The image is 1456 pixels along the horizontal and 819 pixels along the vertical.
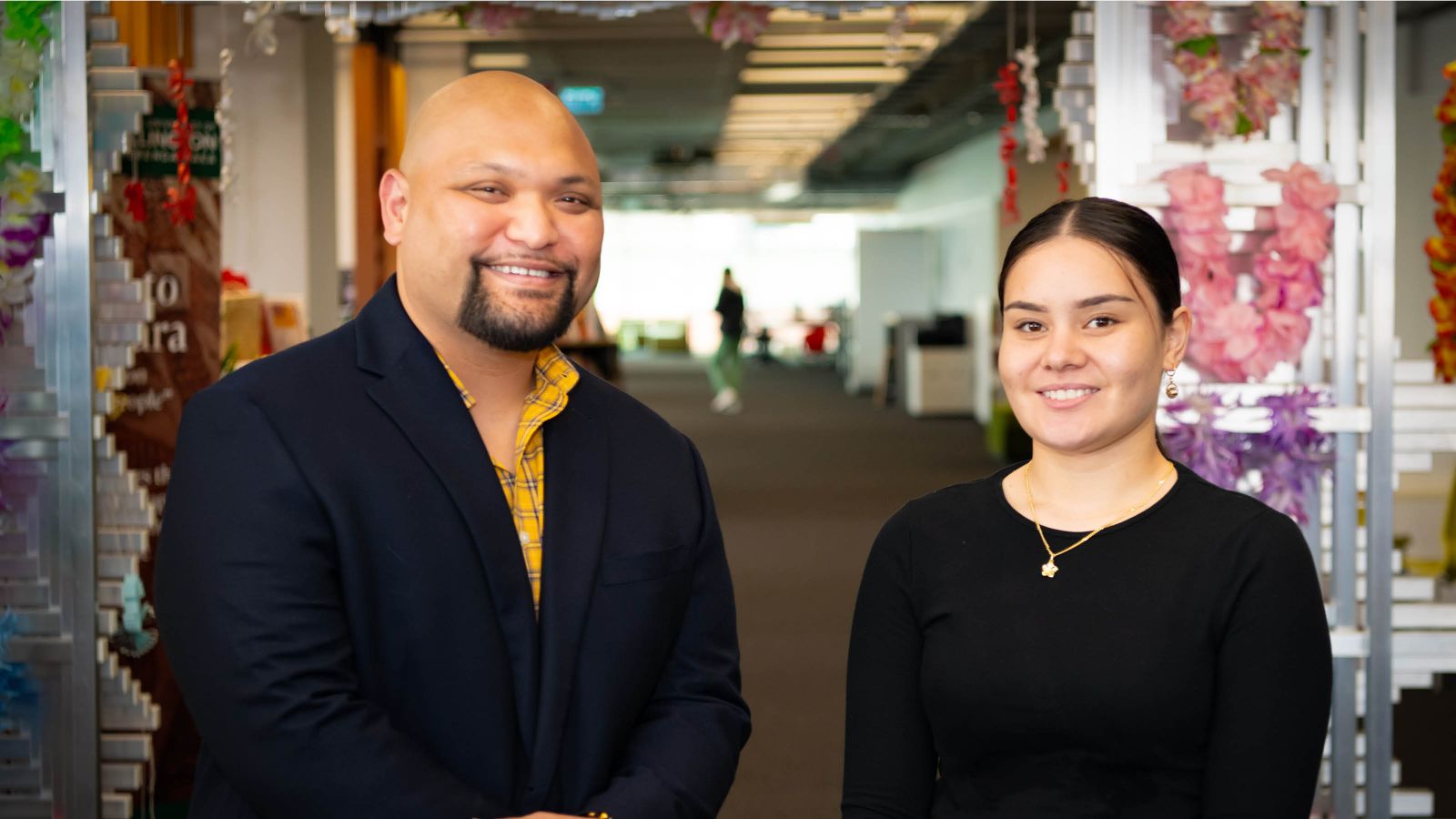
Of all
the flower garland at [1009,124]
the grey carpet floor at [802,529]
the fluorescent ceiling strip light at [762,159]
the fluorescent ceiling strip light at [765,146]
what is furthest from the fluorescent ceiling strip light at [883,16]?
the fluorescent ceiling strip light at [762,159]

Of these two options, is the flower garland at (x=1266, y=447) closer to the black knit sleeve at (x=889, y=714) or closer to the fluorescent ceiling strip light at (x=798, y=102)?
the black knit sleeve at (x=889, y=714)

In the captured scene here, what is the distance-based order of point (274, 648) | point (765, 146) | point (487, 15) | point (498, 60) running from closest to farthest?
1. point (274, 648)
2. point (487, 15)
3. point (498, 60)
4. point (765, 146)

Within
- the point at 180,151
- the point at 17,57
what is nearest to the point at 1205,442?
the point at 180,151

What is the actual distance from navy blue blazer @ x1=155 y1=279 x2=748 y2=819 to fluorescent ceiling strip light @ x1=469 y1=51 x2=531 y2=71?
1086 centimetres

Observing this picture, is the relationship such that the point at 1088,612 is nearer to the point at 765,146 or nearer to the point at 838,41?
the point at 838,41

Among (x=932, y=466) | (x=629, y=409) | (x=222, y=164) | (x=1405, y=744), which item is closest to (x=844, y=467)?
(x=932, y=466)

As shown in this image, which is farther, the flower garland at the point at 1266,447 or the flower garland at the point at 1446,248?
the flower garland at the point at 1446,248

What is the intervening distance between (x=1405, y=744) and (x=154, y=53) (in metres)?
4.90

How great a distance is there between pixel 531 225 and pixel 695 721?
664mm

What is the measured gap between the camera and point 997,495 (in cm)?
196

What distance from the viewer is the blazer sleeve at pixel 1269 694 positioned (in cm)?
173

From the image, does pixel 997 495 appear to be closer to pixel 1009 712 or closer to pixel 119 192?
pixel 1009 712

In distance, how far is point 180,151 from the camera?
4160mm

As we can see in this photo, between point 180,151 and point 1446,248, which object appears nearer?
point 1446,248
